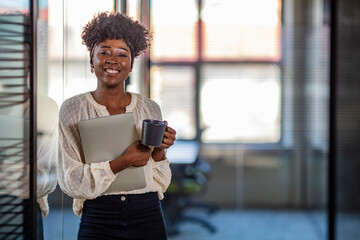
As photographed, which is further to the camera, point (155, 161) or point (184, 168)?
point (184, 168)

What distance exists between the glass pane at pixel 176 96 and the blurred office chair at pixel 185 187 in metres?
0.15

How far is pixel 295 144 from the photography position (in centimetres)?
452

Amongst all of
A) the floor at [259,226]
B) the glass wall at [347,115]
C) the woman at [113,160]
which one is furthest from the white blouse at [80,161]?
the floor at [259,226]

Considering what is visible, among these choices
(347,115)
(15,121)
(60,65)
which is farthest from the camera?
(347,115)

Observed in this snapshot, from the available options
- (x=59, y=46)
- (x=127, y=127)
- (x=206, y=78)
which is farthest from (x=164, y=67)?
(x=127, y=127)

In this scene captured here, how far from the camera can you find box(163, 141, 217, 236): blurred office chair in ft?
14.1

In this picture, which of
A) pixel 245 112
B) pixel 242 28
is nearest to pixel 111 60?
pixel 245 112

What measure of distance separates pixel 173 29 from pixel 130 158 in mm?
3321

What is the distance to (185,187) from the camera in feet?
14.4

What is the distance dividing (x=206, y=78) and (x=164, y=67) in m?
0.38

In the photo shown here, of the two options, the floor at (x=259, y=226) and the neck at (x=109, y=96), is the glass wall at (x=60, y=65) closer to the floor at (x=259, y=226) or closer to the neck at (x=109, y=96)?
the neck at (x=109, y=96)

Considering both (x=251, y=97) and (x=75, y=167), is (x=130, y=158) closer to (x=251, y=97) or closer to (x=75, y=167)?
(x=75, y=167)

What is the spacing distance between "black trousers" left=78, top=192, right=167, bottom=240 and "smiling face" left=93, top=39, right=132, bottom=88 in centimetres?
32

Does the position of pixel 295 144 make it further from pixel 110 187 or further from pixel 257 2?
pixel 110 187
